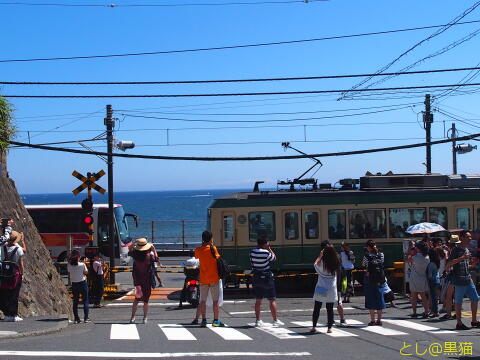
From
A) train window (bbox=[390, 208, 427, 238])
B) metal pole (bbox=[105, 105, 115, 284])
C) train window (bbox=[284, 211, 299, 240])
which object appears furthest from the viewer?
metal pole (bbox=[105, 105, 115, 284])

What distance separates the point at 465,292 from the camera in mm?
12727

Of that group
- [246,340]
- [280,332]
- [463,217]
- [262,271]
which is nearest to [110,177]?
[463,217]

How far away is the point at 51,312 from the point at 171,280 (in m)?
12.5

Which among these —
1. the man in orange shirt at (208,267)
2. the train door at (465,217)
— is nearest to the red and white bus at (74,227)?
the train door at (465,217)

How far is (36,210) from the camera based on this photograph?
108ft

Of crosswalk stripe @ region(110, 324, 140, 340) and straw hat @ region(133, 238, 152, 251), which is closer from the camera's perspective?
crosswalk stripe @ region(110, 324, 140, 340)

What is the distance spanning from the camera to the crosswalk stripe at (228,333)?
11.5 metres

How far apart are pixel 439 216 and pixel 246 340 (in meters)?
12.5

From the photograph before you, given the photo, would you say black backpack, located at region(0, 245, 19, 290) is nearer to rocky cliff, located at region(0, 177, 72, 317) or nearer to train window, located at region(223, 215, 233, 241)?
rocky cliff, located at region(0, 177, 72, 317)

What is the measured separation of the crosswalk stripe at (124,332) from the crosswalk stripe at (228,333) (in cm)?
139

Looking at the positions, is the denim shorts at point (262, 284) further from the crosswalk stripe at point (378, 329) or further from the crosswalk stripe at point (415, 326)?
the crosswalk stripe at point (415, 326)

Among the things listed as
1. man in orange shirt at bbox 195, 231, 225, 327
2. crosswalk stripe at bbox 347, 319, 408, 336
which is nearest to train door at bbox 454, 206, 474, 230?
crosswalk stripe at bbox 347, 319, 408, 336

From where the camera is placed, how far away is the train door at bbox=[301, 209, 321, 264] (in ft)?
70.4

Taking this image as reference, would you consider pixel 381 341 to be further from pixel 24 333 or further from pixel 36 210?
pixel 36 210
